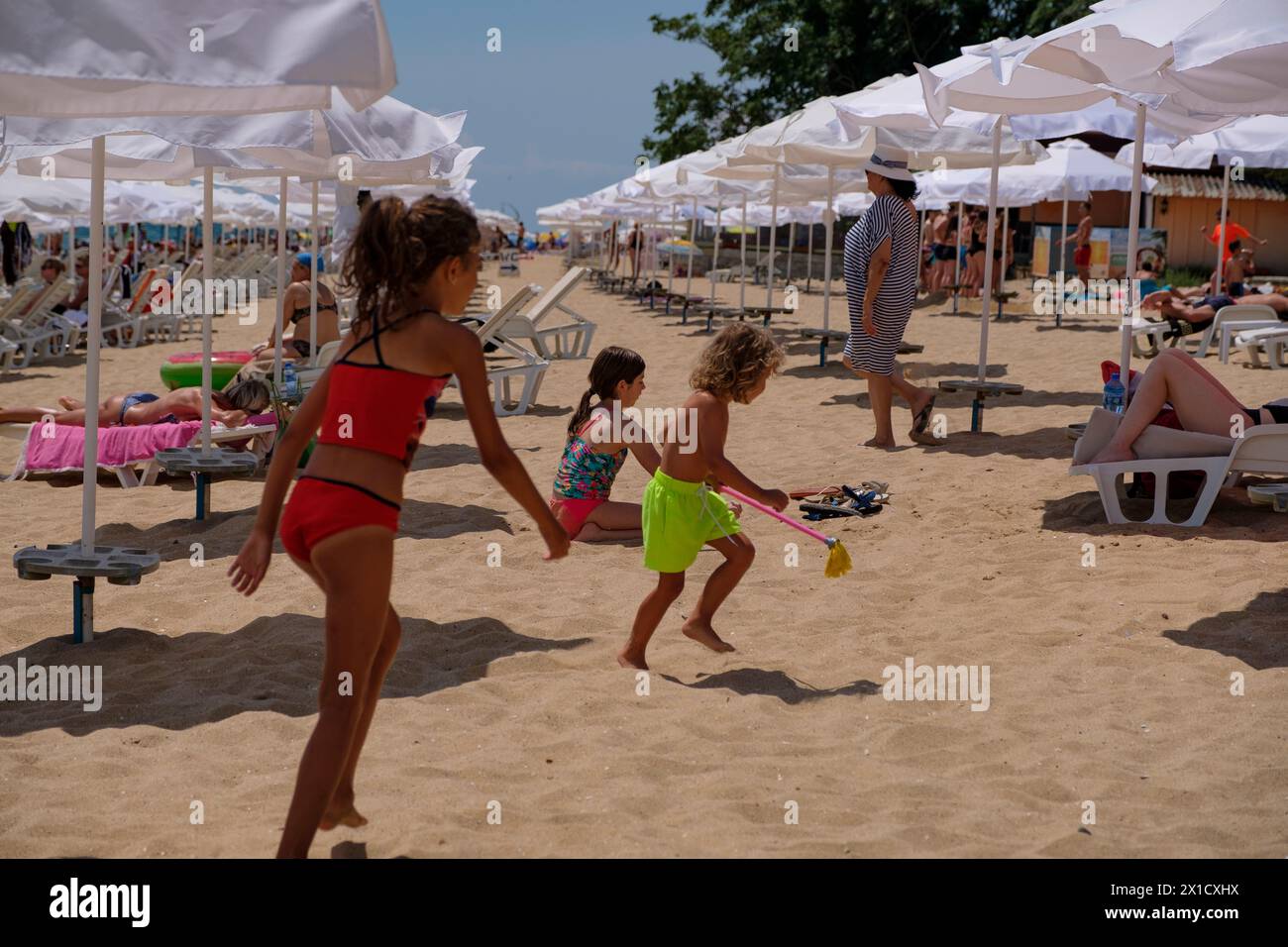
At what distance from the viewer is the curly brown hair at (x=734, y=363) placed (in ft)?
14.4

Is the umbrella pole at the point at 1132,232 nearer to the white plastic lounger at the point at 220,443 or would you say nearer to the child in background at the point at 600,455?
the child in background at the point at 600,455

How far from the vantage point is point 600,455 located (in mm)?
6262

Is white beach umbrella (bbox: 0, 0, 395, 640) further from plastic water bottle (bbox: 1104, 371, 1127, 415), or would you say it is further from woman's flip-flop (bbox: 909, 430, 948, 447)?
woman's flip-flop (bbox: 909, 430, 948, 447)

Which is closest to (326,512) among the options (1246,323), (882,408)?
(882,408)

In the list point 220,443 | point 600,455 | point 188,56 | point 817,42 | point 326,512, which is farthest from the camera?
point 817,42

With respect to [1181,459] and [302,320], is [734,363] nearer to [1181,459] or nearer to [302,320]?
[1181,459]

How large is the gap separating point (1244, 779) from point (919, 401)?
516 cm

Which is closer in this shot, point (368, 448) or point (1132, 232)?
point (368, 448)

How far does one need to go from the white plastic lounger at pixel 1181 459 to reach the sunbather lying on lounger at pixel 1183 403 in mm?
62

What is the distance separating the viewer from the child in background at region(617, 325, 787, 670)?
438 centimetres

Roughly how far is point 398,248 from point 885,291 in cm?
624

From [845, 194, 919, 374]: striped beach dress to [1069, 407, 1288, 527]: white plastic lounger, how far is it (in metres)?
2.30

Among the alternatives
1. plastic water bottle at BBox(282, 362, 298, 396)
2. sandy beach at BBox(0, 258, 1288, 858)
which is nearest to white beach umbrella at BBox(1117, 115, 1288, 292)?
sandy beach at BBox(0, 258, 1288, 858)
